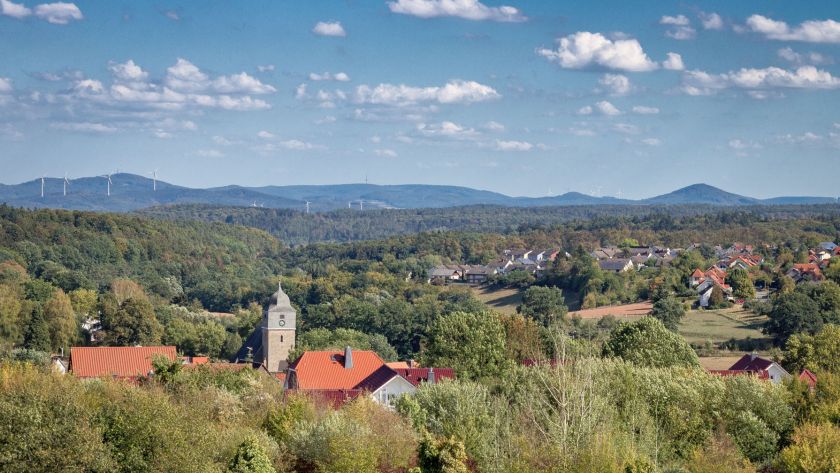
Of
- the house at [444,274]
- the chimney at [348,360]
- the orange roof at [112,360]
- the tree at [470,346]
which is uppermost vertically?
the tree at [470,346]

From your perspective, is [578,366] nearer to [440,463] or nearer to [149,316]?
[440,463]

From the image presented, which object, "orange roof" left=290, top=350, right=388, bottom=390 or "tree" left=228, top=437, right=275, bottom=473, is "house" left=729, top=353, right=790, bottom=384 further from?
"tree" left=228, top=437, right=275, bottom=473

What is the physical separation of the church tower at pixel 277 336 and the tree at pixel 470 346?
52.3 feet

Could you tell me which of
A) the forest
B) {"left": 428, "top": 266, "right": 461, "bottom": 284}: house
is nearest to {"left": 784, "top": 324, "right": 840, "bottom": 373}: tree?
the forest

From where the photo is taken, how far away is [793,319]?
82750 mm

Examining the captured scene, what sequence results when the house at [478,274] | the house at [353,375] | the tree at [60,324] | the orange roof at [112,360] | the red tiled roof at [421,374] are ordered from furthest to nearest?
the house at [478,274], the tree at [60,324], the orange roof at [112,360], the red tiled roof at [421,374], the house at [353,375]

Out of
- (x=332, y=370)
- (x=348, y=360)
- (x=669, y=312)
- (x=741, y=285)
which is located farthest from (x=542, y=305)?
(x=332, y=370)

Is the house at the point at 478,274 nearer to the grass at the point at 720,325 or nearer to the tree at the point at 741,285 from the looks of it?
the tree at the point at 741,285

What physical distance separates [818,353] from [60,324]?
177 ft

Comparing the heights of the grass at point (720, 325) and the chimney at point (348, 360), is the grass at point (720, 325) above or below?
below

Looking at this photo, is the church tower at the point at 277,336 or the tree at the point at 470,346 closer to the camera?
the tree at the point at 470,346

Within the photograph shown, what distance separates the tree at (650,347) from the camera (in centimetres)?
5500

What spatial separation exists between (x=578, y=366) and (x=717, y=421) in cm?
1151

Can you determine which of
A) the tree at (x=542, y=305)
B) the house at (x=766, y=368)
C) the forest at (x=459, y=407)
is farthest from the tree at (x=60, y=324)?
the house at (x=766, y=368)
